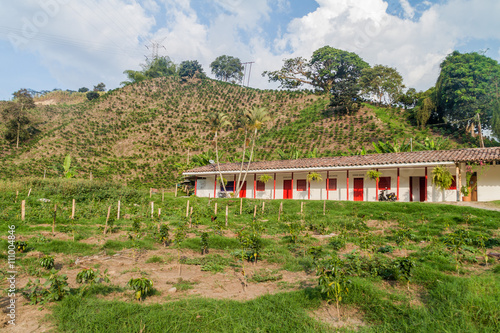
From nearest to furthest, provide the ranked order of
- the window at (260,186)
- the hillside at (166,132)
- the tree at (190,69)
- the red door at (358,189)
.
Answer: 1. the red door at (358,189)
2. the window at (260,186)
3. the hillside at (166,132)
4. the tree at (190,69)

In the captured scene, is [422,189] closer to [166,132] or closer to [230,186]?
[230,186]

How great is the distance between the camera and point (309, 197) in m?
22.7

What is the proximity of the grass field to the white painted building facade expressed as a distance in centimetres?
516

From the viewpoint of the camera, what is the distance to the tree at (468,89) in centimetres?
3250

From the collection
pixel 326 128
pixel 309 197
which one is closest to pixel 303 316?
pixel 309 197

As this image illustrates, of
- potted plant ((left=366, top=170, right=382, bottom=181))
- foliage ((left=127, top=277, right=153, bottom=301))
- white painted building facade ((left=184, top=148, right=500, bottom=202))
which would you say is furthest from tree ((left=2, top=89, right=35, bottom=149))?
foliage ((left=127, top=277, right=153, bottom=301))

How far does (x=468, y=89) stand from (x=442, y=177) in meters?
23.2

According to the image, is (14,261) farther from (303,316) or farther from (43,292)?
(303,316)

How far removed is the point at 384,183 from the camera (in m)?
20.7

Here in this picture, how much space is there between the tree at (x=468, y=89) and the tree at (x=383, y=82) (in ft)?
30.6

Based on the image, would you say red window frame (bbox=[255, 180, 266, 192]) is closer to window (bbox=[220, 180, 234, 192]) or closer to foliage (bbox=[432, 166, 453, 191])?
window (bbox=[220, 180, 234, 192])

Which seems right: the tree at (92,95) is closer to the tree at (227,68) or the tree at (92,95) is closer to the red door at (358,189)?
the tree at (227,68)

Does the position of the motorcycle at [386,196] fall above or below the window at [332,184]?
below

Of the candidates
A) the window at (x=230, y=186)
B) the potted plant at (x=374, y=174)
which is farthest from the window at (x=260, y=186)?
the potted plant at (x=374, y=174)
